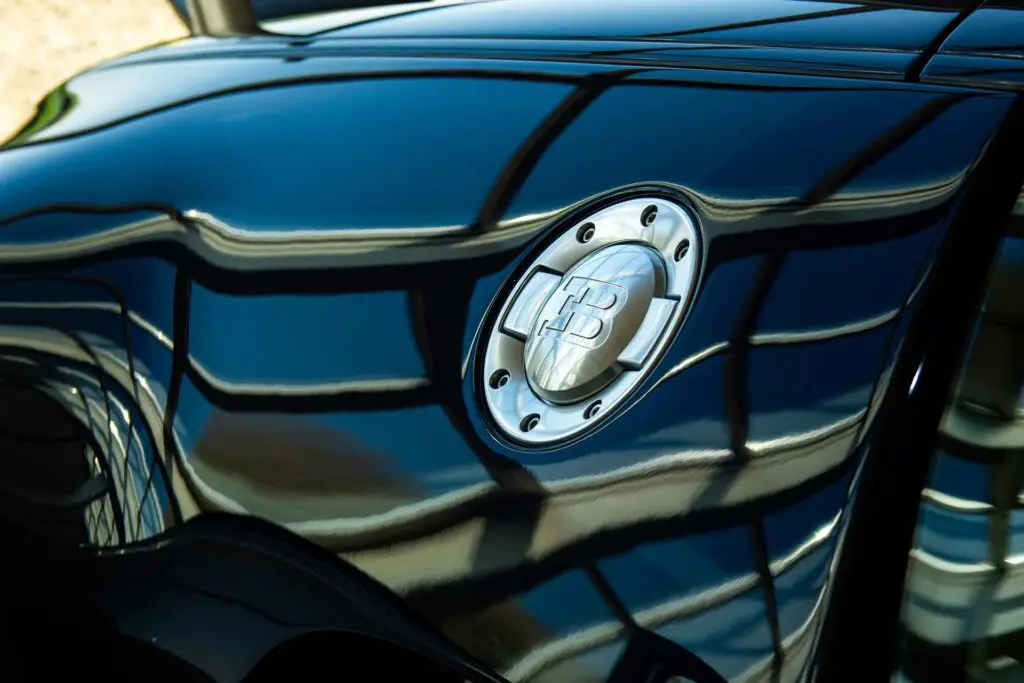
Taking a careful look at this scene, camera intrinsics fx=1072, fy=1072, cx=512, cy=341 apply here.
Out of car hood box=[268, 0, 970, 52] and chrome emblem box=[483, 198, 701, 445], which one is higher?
car hood box=[268, 0, 970, 52]

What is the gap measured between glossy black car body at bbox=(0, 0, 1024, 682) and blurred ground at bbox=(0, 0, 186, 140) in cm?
466

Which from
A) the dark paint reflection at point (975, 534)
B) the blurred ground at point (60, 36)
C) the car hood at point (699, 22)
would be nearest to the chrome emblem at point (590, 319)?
the dark paint reflection at point (975, 534)

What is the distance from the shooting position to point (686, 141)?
36.7 inches

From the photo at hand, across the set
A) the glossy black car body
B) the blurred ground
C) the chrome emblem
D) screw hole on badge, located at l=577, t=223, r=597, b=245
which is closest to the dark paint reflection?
the glossy black car body

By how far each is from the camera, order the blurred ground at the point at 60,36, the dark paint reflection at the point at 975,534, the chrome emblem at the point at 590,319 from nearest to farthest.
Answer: the dark paint reflection at the point at 975,534
the chrome emblem at the point at 590,319
the blurred ground at the point at 60,36

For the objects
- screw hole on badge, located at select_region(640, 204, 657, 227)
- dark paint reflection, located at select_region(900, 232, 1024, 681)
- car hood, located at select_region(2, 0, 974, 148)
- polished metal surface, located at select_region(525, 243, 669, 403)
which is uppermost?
car hood, located at select_region(2, 0, 974, 148)

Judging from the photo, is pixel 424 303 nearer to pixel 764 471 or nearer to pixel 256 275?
pixel 256 275

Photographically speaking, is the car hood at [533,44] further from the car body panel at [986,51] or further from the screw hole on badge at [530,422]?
the screw hole on badge at [530,422]

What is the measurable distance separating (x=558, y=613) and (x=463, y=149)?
475 mm

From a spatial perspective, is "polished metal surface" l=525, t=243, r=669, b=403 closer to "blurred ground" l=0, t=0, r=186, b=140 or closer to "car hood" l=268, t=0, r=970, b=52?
"car hood" l=268, t=0, r=970, b=52

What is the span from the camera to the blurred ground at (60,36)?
18.4ft

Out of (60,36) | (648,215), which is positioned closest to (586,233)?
(648,215)

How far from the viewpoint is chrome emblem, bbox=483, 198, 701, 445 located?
33.1 inches

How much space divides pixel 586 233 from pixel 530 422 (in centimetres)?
18
